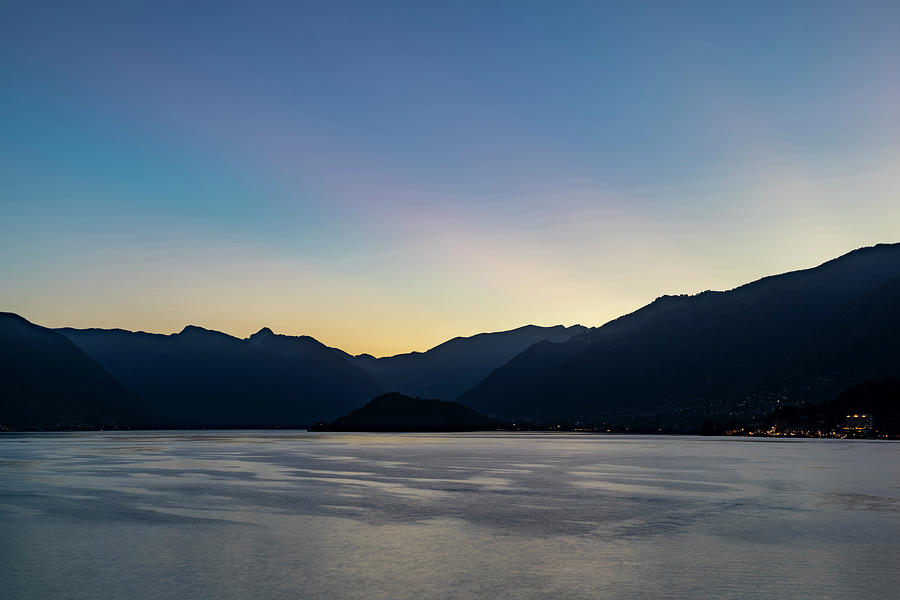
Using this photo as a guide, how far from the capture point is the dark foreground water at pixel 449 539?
91.6ft

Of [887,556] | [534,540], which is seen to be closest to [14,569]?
[534,540]

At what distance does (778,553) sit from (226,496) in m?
41.7

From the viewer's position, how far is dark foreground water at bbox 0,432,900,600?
27922 millimetres

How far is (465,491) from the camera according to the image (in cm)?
6438

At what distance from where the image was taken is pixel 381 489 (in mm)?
66750

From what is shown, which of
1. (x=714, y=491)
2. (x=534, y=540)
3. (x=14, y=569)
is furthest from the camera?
(x=714, y=491)

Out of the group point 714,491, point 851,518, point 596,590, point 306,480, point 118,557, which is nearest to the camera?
point 596,590

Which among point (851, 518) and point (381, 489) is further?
point (381, 489)

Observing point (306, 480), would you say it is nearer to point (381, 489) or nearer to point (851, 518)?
point (381, 489)

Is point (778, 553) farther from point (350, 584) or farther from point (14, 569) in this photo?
point (14, 569)

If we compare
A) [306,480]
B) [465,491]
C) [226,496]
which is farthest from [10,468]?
[465,491]

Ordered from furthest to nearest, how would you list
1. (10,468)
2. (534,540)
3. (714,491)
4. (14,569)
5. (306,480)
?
(10,468)
(306,480)
(714,491)
(534,540)
(14,569)

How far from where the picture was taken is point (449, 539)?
126 ft

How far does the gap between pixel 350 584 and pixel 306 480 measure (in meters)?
50.5
